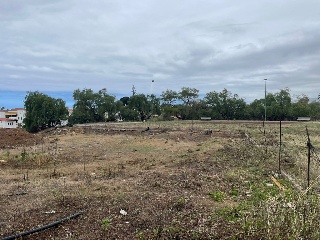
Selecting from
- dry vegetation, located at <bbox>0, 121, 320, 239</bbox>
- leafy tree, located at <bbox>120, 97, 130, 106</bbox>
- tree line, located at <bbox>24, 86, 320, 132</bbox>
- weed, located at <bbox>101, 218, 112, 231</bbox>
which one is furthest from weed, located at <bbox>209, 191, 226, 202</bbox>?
leafy tree, located at <bbox>120, 97, 130, 106</bbox>

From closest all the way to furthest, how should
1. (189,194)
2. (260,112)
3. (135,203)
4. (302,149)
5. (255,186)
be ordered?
(135,203), (189,194), (255,186), (302,149), (260,112)

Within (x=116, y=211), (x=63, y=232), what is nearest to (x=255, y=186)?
(x=116, y=211)

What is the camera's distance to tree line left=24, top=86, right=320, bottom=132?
44.0m

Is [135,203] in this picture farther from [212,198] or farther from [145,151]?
[145,151]

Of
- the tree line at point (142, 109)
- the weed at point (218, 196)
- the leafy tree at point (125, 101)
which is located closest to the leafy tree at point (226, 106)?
the tree line at point (142, 109)

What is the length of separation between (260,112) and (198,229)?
1641 inches

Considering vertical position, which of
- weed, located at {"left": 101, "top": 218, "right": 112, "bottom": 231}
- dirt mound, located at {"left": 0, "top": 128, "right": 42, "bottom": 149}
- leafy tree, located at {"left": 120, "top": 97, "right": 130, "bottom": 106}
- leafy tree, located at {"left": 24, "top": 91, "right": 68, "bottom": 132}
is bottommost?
weed, located at {"left": 101, "top": 218, "right": 112, "bottom": 231}

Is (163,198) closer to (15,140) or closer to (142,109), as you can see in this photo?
(15,140)

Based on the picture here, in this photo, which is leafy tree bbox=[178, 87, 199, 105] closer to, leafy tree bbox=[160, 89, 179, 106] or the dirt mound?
leafy tree bbox=[160, 89, 179, 106]

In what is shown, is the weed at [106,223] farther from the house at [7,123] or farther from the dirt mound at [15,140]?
the house at [7,123]

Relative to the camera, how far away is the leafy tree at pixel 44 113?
43875 mm

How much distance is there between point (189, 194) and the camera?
5844 millimetres

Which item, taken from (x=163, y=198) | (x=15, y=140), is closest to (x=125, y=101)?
(x=15, y=140)

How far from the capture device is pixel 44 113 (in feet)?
144
